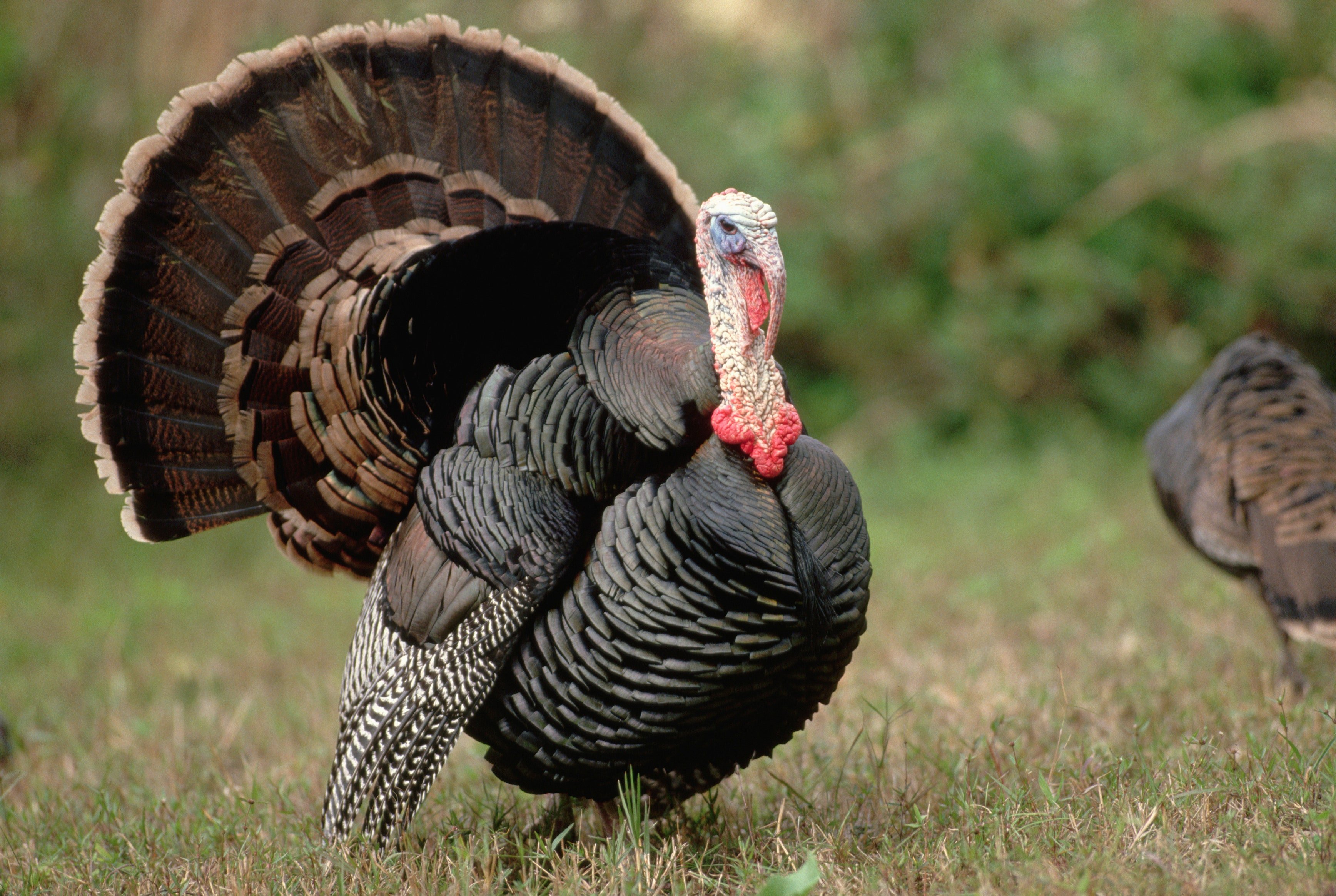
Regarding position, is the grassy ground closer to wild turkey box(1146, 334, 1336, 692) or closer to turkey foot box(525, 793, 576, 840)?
turkey foot box(525, 793, 576, 840)

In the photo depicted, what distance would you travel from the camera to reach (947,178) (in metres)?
8.60

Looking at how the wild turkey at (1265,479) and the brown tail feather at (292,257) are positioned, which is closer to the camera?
the brown tail feather at (292,257)

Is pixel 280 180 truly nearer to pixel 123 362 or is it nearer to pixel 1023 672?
pixel 123 362

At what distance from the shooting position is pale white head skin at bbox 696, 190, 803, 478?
263 cm

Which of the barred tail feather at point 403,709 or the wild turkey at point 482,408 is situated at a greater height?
the wild turkey at point 482,408

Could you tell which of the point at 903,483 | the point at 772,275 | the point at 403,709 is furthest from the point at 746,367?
the point at 903,483

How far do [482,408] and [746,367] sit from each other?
2.01ft

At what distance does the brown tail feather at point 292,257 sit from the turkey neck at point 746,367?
0.79 m

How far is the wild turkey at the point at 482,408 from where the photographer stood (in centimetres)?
261

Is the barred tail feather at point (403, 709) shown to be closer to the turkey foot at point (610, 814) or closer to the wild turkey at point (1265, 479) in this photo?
the turkey foot at point (610, 814)

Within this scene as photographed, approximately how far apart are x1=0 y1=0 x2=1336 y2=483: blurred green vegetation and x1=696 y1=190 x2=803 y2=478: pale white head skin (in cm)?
533

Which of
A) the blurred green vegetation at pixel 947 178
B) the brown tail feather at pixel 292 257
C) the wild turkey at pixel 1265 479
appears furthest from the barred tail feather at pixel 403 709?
the blurred green vegetation at pixel 947 178

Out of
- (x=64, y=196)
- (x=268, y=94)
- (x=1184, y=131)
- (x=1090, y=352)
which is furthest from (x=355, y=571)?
(x=1184, y=131)

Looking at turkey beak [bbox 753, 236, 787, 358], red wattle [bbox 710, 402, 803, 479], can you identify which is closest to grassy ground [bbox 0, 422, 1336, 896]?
red wattle [bbox 710, 402, 803, 479]
